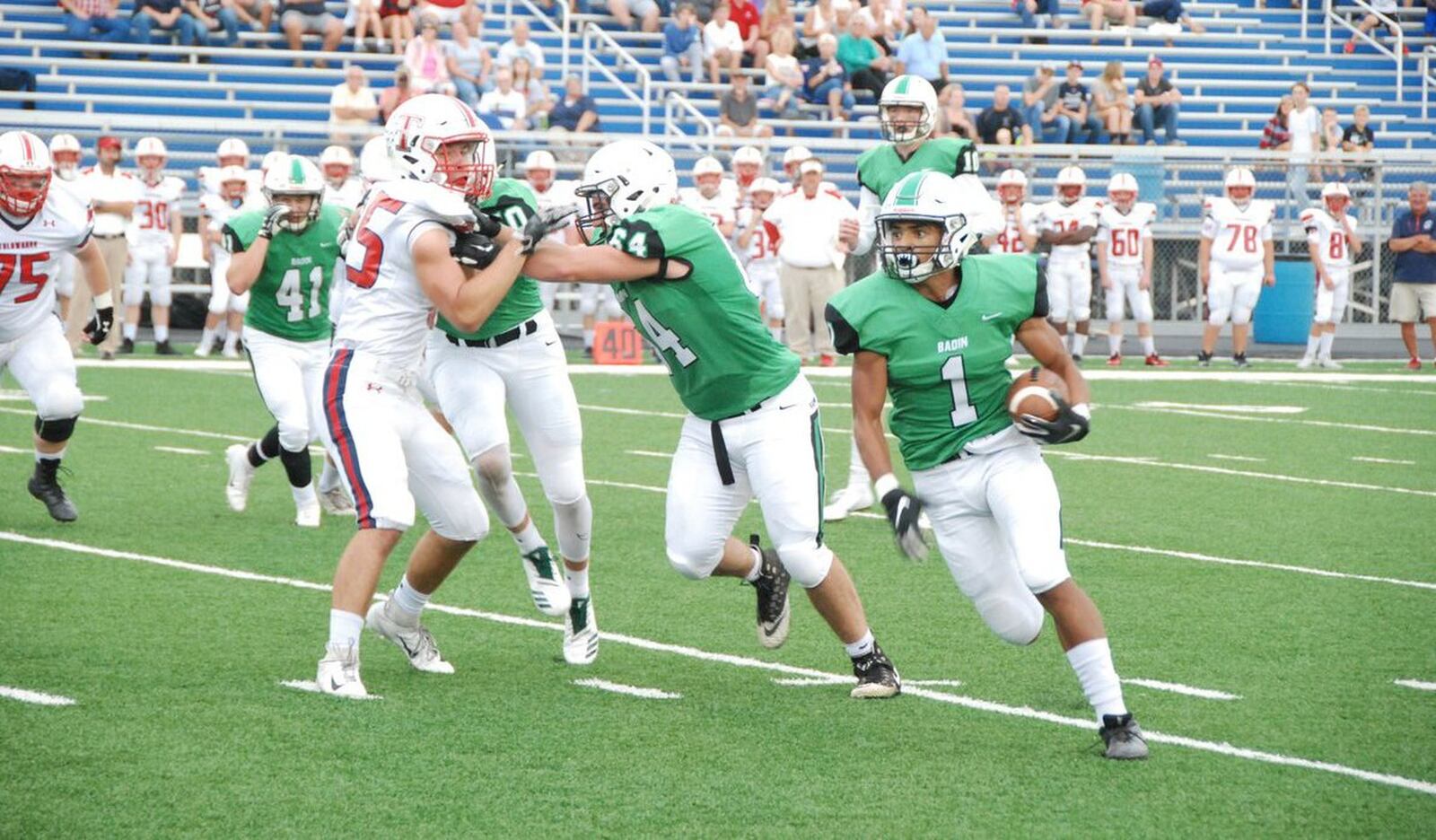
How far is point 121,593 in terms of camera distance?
722cm

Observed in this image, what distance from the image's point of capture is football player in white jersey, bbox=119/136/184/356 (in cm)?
1747

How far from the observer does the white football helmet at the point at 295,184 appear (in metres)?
8.51

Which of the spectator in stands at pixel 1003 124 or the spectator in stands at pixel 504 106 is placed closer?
the spectator in stands at pixel 504 106

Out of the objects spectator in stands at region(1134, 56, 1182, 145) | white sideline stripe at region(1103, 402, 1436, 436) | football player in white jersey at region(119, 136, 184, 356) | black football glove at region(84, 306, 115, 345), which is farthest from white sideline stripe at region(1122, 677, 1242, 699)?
spectator in stands at region(1134, 56, 1182, 145)

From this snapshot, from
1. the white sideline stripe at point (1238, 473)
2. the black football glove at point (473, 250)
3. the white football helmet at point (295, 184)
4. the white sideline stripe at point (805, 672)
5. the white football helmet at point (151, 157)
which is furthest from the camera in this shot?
the white football helmet at point (151, 157)

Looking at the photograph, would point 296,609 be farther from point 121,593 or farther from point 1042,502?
point 1042,502

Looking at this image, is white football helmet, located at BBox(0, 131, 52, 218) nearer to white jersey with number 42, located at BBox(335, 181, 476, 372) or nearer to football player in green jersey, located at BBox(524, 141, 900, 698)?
white jersey with number 42, located at BBox(335, 181, 476, 372)

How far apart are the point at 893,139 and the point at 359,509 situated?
3.67 meters

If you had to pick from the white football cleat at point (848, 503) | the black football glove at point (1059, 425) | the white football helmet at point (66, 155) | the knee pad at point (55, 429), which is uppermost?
the white football helmet at point (66, 155)

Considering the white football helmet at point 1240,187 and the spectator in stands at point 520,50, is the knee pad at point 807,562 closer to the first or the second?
the white football helmet at point 1240,187

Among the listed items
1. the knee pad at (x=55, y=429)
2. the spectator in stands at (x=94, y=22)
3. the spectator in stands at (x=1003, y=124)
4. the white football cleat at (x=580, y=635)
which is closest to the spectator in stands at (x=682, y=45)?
the spectator in stands at (x=1003, y=124)

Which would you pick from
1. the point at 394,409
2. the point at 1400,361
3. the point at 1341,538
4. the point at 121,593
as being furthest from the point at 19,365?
the point at 1400,361

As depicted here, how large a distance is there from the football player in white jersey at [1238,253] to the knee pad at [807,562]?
44.2 ft

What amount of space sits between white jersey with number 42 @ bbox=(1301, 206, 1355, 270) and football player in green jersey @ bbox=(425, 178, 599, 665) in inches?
531
